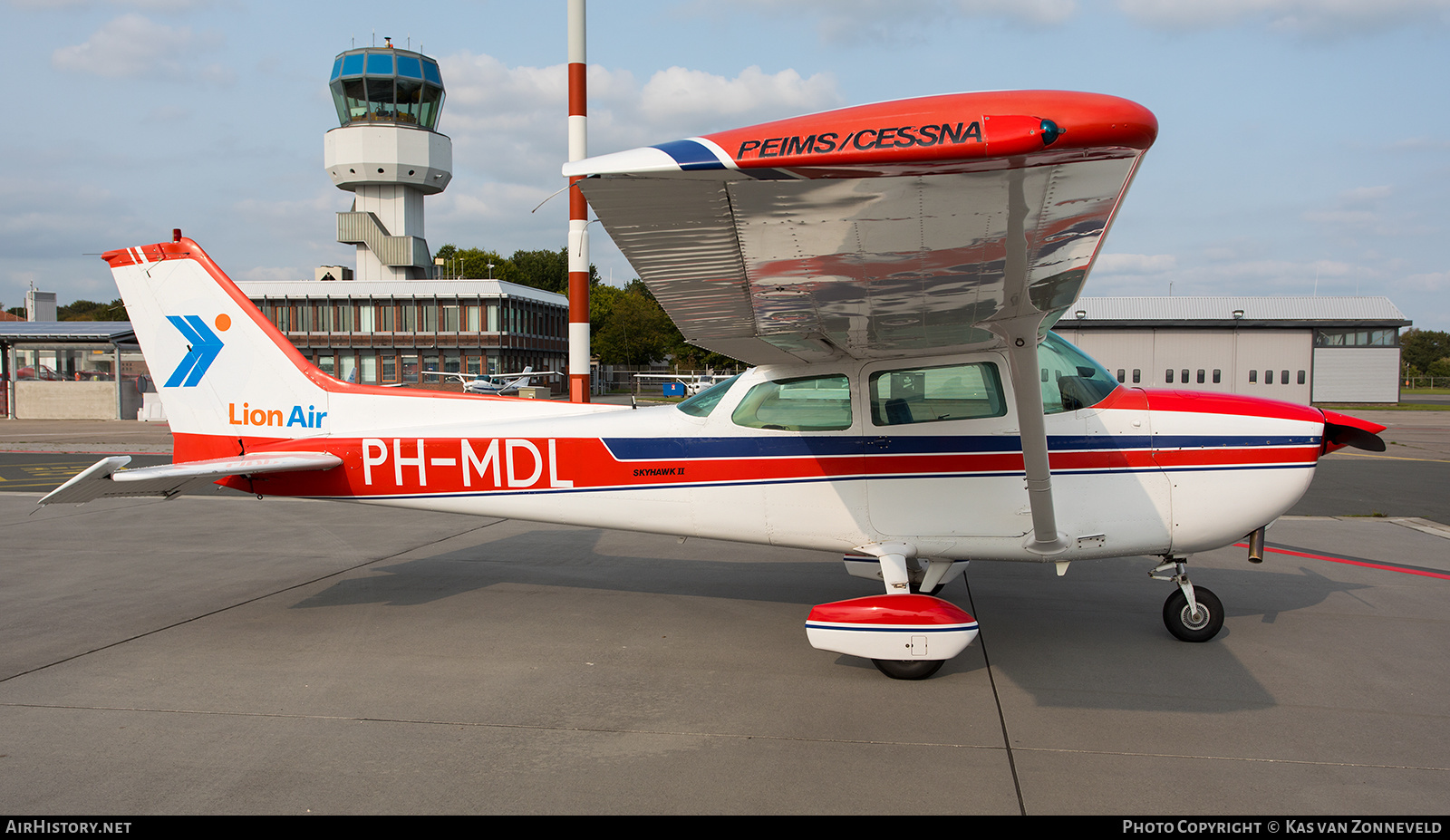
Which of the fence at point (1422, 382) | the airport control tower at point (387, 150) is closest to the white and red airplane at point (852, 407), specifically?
the airport control tower at point (387, 150)

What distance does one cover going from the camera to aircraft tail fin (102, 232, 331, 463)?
620 cm

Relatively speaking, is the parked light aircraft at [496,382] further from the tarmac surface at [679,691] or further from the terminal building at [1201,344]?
the tarmac surface at [679,691]

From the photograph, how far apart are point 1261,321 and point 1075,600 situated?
142ft

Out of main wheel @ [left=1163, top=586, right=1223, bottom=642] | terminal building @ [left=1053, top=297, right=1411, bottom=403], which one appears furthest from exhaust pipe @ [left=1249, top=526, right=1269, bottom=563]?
terminal building @ [left=1053, top=297, right=1411, bottom=403]

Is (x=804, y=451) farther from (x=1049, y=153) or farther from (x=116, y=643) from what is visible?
(x=116, y=643)

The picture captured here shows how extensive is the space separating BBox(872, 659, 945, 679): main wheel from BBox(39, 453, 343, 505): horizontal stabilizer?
419cm

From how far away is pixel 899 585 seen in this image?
494 cm

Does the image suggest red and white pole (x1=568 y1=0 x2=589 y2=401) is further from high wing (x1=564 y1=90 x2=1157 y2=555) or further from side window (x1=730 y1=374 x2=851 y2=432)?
high wing (x1=564 y1=90 x2=1157 y2=555)

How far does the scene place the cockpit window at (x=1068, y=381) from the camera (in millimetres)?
5062

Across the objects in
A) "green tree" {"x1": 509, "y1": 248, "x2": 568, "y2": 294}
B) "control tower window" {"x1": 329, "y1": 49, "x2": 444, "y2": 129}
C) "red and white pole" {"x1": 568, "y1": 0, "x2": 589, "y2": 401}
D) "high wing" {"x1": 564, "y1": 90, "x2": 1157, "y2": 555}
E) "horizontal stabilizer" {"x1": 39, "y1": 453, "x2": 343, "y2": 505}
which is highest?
"control tower window" {"x1": 329, "y1": 49, "x2": 444, "y2": 129}

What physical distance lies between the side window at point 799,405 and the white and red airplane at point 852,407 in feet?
0.06

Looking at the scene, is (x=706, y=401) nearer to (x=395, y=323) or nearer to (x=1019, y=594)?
(x=1019, y=594)

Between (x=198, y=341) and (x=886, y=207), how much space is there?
5.80 metres

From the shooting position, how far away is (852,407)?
17.2 ft
